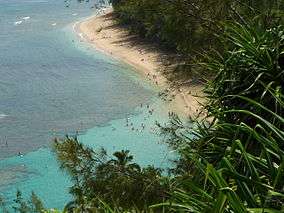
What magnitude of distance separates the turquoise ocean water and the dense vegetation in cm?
748

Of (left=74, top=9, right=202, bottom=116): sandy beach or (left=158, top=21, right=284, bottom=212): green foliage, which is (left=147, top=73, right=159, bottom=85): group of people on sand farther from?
(left=158, top=21, right=284, bottom=212): green foliage

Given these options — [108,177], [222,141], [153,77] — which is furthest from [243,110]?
[153,77]

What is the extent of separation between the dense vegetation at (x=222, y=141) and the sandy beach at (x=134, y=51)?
1262cm

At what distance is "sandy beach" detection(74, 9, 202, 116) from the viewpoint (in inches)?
990

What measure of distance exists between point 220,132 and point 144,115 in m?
19.2

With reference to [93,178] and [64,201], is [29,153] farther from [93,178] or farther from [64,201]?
[93,178]

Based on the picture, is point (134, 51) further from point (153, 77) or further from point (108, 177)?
point (108, 177)

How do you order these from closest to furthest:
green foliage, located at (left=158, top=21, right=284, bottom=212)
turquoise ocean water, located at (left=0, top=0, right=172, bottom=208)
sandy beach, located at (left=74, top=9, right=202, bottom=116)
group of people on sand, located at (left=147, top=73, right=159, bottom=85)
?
green foliage, located at (left=158, top=21, right=284, bottom=212) → turquoise ocean water, located at (left=0, top=0, right=172, bottom=208) → sandy beach, located at (left=74, top=9, right=202, bottom=116) → group of people on sand, located at (left=147, top=73, right=159, bottom=85)

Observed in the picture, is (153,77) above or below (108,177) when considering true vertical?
below

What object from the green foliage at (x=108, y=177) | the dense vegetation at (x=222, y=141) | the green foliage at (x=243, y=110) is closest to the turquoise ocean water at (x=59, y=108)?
the green foliage at (x=108, y=177)

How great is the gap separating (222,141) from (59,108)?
21743 millimetres

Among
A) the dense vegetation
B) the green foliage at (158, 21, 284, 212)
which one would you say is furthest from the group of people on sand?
the green foliage at (158, 21, 284, 212)

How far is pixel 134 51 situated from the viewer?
128ft

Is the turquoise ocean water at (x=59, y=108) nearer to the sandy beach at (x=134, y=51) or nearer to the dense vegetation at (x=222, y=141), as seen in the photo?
the sandy beach at (x=134, y=51)
